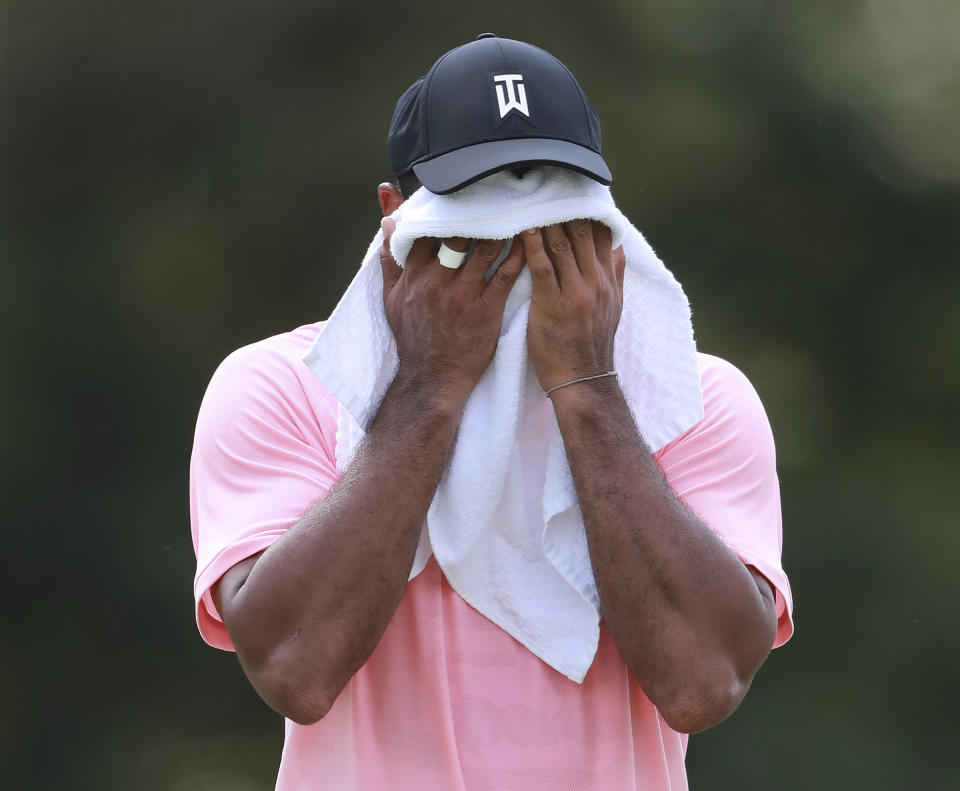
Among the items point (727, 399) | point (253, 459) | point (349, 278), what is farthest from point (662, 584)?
point (349, 278)

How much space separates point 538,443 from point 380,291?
0.94ft

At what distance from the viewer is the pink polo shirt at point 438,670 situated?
1653 mm

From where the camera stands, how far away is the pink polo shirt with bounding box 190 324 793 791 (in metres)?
1.65

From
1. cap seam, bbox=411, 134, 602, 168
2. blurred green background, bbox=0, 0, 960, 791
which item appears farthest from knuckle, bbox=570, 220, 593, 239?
blurred green background, bbox=0, 0, 960, 791

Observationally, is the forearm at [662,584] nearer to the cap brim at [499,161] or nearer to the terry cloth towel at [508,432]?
the terry cloth towel at [508,432]

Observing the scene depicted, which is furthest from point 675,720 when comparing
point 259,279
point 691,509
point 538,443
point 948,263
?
point 948,263

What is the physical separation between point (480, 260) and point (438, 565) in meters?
0.39

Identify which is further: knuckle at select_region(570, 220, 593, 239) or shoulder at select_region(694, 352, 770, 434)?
shoulder at select_region(694, 352, 770, 434)

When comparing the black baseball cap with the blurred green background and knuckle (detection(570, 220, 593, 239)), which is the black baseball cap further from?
the blurred green background

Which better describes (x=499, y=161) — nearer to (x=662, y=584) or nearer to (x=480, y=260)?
(x=480, y=260)

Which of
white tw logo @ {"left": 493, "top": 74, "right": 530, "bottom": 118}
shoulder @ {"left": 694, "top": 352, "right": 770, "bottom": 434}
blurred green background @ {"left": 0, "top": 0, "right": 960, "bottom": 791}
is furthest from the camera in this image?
blurred green background @ {"left": 0, "top": 0, "right": 960, "bottom": 791}

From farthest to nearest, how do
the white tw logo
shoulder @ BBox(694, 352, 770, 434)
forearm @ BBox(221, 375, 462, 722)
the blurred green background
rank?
1. the blurred green background
2. shoulder @ BBox(694, 352, 770, 434)
3. the white tw logo
4. forearm @ BBox(221, 375, 462, 722)

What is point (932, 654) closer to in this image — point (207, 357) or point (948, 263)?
point (948, 263)

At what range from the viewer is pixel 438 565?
1697 mm
